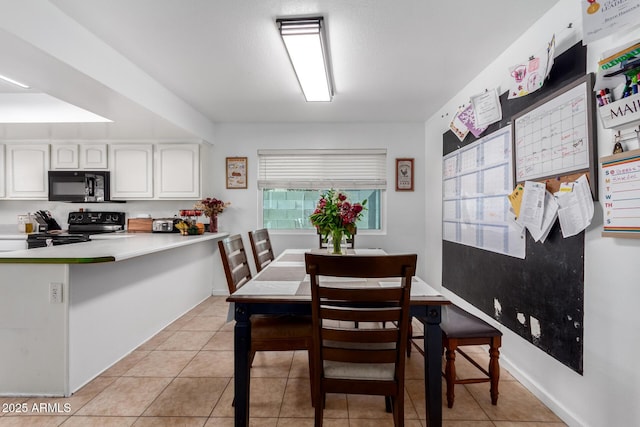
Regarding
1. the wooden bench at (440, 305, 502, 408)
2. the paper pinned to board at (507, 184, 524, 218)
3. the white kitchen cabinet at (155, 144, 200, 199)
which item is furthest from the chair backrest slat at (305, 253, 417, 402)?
the white kitchen cabinet at (155, 144, 200, 199)

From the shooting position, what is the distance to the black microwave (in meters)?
3.65

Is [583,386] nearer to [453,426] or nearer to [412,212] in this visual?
[453,426]

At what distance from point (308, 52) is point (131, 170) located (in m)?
2.91

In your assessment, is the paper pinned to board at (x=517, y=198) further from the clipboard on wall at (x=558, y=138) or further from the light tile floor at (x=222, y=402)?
the light tile floor at (x=222, y=402)

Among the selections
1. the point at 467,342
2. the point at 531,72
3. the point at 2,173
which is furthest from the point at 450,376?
the point at 2,173

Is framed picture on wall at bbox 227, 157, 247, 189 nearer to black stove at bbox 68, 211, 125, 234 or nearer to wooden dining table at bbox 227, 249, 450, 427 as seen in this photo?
black stove at bbox 68, 211, 125, 234

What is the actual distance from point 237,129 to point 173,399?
126 inches

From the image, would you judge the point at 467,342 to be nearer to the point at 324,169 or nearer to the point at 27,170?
the point at 324,169

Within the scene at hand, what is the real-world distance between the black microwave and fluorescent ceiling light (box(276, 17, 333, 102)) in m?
2.87

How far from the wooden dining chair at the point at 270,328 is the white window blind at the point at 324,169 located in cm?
210

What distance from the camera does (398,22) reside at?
189 centimetres

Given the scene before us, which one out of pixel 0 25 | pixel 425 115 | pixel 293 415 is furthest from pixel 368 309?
pixel 425 115

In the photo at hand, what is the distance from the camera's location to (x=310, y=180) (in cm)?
407

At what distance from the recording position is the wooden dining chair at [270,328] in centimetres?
165
